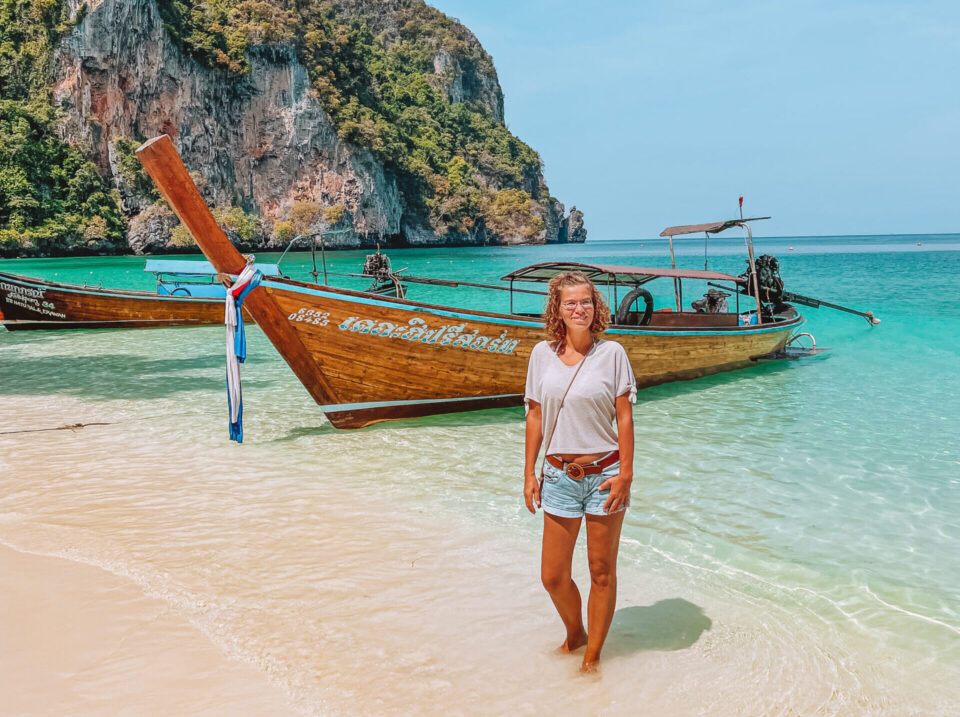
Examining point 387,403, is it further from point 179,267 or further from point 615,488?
point 179,267

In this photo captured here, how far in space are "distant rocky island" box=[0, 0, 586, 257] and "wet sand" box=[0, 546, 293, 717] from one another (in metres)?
64.9

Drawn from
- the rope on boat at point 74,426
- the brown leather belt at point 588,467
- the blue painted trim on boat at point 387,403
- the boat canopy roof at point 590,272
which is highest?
the boat canopy roof at point 590,272

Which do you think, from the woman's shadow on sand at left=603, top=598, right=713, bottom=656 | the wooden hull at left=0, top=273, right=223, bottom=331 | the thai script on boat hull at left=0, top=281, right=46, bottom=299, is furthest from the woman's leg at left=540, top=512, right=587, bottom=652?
the thai script on boat hull at left=0, top=281, right=46, bottom=299

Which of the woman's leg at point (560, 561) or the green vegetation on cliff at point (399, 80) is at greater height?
the green vegetation on cliff at point (399, 80)

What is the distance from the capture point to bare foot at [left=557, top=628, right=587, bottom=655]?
3334mm

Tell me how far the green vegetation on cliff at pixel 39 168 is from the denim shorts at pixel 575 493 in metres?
66.9

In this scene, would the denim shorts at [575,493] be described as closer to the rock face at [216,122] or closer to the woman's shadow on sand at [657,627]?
the woman's shadow on sand at [657,627]

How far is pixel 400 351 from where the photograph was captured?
8258 mm

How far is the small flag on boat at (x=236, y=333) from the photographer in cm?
641

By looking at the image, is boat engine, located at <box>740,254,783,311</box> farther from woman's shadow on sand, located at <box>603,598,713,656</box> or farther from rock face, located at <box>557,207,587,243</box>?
rock face, located at <box>557,207,587,243</box>

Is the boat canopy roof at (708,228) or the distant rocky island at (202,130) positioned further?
the distant rocky island at (202,130)

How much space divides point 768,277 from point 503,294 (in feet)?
74.3

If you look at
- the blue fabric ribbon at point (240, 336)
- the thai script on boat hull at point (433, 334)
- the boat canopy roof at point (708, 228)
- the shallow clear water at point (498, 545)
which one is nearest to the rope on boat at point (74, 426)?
the shallow clear water at point (498, 545)

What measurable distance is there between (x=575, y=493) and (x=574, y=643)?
3.18ft
